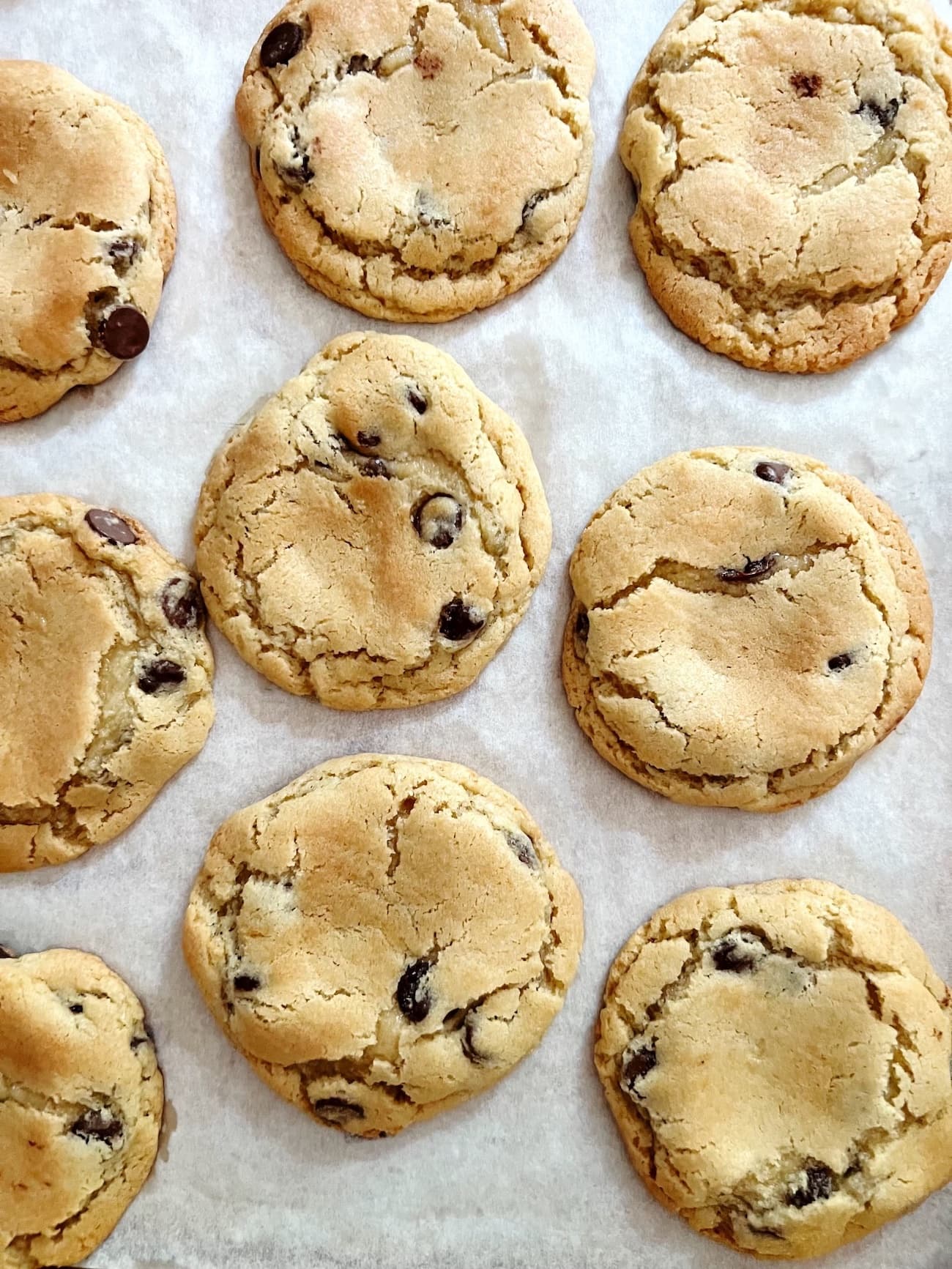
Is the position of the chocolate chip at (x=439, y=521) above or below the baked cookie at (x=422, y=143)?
below

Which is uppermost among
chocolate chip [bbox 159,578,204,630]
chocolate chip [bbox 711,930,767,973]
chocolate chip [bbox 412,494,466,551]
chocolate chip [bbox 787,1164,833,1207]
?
chocolate chip [bbox 412,494,466,551]

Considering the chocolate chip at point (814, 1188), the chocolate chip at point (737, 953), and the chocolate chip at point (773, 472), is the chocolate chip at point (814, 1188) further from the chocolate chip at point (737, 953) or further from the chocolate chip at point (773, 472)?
the chocolate chip at point (773, 472)

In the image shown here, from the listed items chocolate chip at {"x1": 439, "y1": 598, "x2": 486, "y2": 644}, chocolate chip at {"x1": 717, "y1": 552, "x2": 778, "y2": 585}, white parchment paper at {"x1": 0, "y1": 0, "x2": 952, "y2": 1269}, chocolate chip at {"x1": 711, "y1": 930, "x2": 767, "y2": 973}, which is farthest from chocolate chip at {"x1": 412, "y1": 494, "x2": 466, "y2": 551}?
chocolate chip at {"x1": 711, "y1": 930, "x2": 767, "y2": 973}

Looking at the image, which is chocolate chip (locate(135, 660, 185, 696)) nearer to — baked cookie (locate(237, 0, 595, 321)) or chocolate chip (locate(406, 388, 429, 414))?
chocolate chip (locate(406, 388, 429, 414))

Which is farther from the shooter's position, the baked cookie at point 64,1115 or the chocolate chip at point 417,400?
the chocolate chip at point 417,400

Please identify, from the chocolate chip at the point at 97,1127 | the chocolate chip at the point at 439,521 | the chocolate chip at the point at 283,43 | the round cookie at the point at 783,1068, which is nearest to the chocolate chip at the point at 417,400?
the chocolate chip at the point at 439,521

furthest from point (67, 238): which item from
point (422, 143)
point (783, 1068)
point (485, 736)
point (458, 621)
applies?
point (783, 1068)

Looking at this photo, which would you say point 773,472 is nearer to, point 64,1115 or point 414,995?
point 414,995
